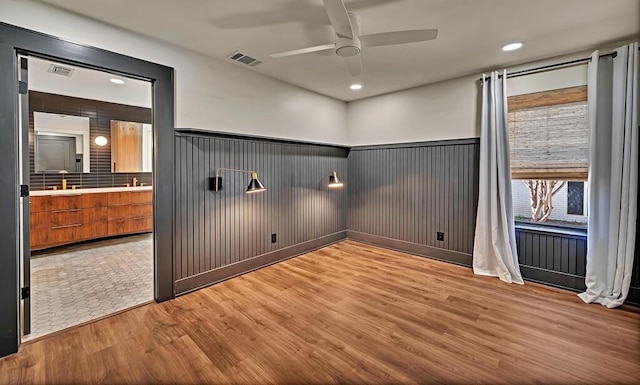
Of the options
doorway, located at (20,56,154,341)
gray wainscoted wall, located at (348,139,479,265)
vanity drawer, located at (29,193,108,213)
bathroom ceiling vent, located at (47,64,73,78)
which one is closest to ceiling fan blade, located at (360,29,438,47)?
gray wainscoted wall, located at (348,139,479,265)

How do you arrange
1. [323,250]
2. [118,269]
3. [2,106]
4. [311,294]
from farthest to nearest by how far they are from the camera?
[323,250] < [118,269] < [311,294] < [2,106]

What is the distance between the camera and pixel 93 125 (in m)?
5.18

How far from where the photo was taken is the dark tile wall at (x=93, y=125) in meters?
→ 4.66

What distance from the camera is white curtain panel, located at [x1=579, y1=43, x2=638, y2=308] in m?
2.60

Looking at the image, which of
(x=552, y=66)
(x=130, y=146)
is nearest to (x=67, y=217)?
(x=130, y=146)

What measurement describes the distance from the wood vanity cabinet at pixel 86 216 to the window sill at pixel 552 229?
6178mm

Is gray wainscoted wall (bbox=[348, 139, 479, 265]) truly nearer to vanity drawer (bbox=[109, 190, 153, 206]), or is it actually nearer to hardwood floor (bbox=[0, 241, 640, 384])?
hardwood floor (bbox=[0, 241, 640, 384])

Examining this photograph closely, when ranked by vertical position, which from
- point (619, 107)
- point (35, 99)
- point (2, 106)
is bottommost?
point (2, 106)

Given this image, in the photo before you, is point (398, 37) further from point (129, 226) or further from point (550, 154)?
point (129, 226)

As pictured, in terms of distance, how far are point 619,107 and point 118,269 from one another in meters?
5.90

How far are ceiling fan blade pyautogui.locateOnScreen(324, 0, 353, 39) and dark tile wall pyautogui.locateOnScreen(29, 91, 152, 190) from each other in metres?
5.23

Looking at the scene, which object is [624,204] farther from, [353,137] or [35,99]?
[35,99]

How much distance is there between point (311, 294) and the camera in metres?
2.96

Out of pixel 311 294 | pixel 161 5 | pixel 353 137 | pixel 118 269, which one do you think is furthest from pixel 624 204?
pixel 118 269
